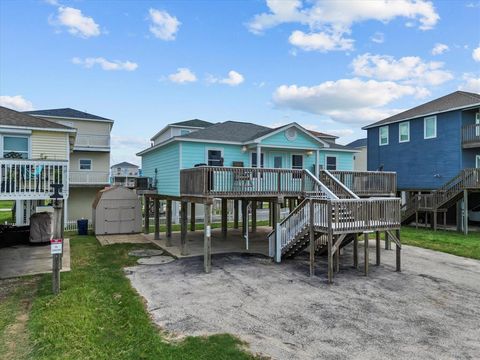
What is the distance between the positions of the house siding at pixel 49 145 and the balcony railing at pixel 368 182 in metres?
13.0

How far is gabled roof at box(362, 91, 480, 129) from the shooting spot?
2164cm

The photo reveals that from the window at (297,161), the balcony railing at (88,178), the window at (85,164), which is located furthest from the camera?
the window at (85,164)

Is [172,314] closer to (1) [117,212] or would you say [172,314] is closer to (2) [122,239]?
(2) [122,239]

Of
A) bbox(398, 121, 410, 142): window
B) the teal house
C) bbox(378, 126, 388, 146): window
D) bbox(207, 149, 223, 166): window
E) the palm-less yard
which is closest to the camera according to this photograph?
the palm-less yard

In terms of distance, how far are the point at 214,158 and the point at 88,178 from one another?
41.9 feet

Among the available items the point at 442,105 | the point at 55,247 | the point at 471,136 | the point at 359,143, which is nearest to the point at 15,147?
the point at 55,247

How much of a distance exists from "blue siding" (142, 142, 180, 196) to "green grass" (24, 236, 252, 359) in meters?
6.12

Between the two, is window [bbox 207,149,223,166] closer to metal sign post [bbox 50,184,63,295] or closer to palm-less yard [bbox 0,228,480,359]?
palm-less yard [bbox 0,228,480,359]

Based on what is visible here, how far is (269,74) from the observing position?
2328cm

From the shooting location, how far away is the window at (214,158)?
15.6 meters

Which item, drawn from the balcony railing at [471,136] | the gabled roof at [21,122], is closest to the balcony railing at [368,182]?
the balcony railing at [471,136]

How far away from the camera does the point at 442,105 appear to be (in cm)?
2355

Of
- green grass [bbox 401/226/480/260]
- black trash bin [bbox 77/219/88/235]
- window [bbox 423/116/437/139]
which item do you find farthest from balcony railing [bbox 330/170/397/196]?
black trash bin [bbox 77/219/88/235]

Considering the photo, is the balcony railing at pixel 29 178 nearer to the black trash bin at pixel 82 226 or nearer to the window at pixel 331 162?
the black trash bin at pixel 82 226
